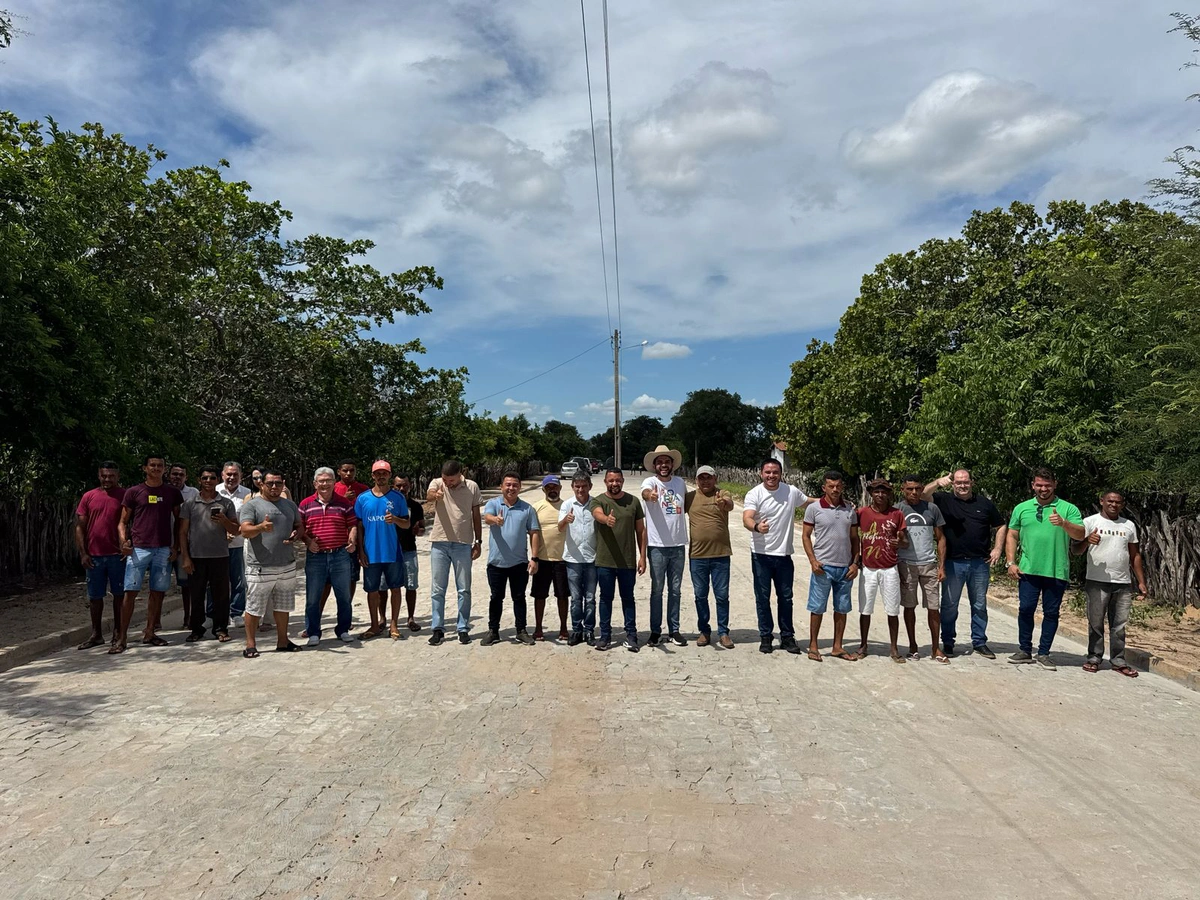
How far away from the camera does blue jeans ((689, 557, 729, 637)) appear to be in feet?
26.2

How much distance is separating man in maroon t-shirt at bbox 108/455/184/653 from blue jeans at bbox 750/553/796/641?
5.69m

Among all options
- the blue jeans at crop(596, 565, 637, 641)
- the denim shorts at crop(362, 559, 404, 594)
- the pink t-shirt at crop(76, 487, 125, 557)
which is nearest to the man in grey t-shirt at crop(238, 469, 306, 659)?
the denim shorts at crop(362, 559, 404, 594)

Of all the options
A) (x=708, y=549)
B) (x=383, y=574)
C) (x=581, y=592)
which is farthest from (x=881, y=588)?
(x=383, y=574)

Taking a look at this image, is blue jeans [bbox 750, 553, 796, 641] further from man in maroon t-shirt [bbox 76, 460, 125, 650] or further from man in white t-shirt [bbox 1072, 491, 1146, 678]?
man in maroon t-shirt [bbox 76, 460, 125, 650]

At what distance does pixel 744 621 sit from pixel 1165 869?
581cm

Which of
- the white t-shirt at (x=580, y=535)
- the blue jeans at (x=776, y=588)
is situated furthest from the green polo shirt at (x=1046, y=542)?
the white t-shirt at (x=580, y=535)

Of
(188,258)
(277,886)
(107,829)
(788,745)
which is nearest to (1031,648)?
(788,745)

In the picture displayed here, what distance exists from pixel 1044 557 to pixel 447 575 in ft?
18.5

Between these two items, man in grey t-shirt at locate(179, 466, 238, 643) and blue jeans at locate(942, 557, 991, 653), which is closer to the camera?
blue jeans at locate(942, 557, 991, 653)

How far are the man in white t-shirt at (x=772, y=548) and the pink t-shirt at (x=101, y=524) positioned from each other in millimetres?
6025

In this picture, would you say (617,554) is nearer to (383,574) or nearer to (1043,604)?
(383,574)

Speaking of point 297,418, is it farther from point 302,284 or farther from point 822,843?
point 822,843

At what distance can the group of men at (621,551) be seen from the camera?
7484 millimetres

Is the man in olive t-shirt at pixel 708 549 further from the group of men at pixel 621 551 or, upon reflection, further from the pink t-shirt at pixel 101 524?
the pink t-shirt at pixel 101 524
